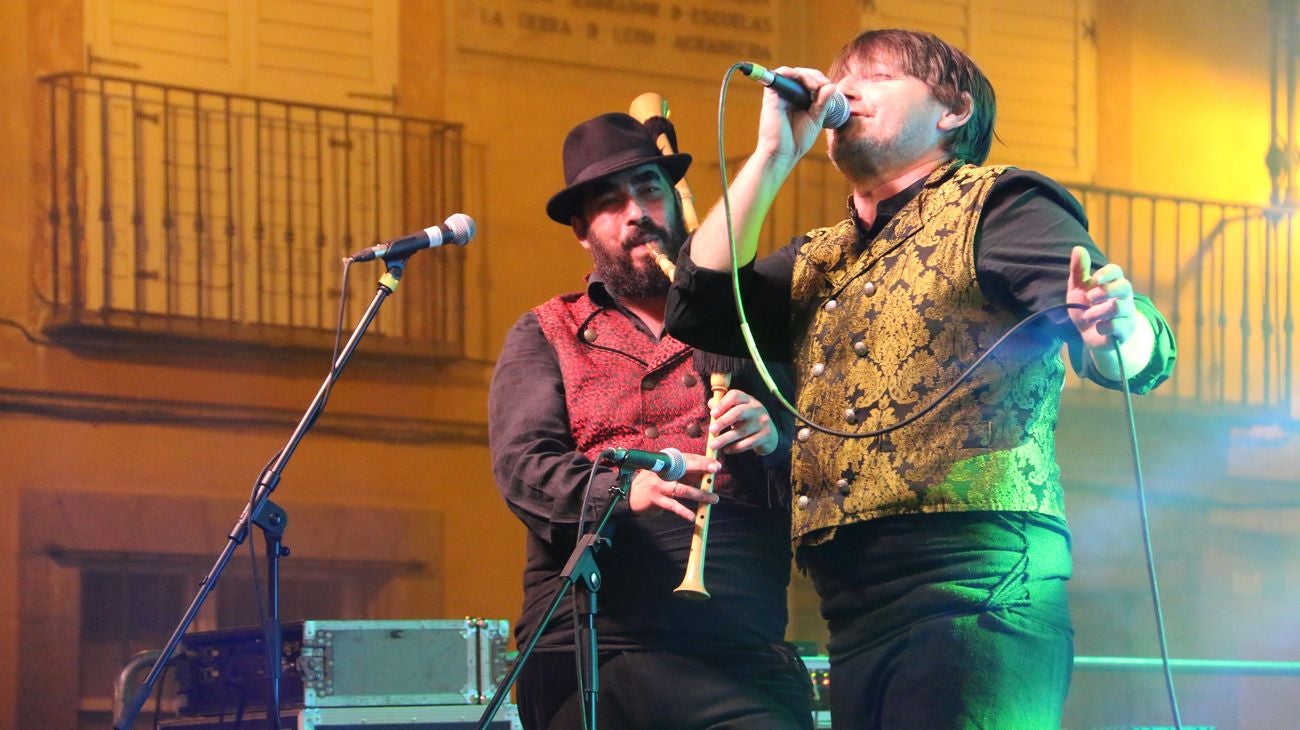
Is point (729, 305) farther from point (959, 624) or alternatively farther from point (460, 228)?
point (460, 228)

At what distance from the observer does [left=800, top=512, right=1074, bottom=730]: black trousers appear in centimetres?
170

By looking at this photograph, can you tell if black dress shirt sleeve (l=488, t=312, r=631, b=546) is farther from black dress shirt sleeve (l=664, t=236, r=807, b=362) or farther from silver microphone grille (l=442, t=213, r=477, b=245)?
black dress shirt sleeve (l=664, t=236, r=807, b=362)

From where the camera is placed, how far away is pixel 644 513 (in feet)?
7.96

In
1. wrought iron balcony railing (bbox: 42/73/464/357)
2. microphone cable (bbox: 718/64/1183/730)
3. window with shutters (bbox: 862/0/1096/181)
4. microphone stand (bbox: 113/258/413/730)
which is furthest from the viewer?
window with shutters (bbox: 862/0/1096/181)

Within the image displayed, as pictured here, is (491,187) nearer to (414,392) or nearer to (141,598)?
(414,392)

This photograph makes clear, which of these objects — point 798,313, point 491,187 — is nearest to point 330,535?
point 491,187

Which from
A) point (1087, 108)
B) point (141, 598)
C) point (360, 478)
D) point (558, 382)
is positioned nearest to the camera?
point (558, 382)

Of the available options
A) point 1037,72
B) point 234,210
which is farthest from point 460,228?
point 1037,72

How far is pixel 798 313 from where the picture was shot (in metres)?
2.01

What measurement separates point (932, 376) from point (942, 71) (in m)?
0.42

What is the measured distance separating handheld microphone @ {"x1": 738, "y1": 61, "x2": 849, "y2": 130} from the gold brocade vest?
0.13m

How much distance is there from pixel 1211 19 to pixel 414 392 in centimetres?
311

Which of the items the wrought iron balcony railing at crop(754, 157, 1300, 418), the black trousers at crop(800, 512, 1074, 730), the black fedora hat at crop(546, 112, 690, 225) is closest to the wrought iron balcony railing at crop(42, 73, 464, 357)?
the black fedora hat at crop(546, 112, 690, 225)

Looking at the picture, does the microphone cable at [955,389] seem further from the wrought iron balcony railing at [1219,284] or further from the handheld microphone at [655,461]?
the wrought iron balcony railing at [1219,284]
